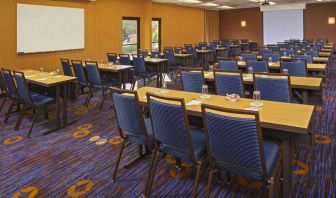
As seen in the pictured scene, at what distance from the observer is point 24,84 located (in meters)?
4.52

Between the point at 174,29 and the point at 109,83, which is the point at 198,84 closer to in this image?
the point at 109,83

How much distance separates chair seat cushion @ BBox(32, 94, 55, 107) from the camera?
467cm

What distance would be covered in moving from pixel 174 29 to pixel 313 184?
12666mm

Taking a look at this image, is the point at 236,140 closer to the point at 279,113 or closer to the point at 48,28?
the point at 279,113

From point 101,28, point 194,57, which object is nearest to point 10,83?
point 101,28

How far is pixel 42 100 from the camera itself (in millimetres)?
4812

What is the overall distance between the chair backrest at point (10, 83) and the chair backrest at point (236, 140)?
3893 millimetres

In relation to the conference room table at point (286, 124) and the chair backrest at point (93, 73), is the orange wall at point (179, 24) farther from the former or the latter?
the conference room table at point (286, 124)

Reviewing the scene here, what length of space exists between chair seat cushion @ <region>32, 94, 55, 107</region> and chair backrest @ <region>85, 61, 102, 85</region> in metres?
1.32

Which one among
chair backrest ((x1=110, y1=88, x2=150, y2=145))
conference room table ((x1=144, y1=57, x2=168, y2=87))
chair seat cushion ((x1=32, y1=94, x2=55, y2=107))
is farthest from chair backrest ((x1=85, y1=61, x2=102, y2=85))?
chair backrest ((x1=110, y1=88, x2=150, y2=145))

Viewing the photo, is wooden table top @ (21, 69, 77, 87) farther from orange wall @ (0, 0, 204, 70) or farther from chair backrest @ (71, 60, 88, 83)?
orange wall @ (0, 0, 204, 70)

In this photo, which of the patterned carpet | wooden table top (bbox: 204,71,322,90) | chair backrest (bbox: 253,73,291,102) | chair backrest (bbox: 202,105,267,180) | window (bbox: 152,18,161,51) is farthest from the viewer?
Result: window (bbox: 152,18,161,51)

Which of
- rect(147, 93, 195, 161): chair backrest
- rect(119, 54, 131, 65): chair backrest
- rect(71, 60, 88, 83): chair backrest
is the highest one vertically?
rect(119, 54, 131, 65): chair backrest

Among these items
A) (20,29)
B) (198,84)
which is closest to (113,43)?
(20,29)
